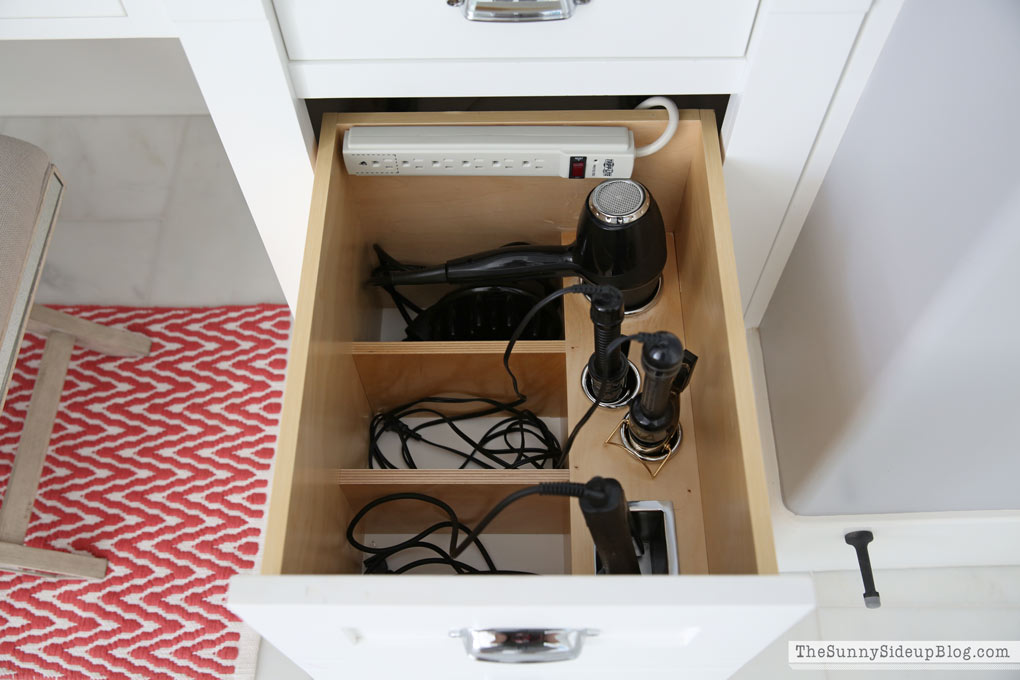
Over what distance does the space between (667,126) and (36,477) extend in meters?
1.08

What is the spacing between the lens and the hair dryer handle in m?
0.90

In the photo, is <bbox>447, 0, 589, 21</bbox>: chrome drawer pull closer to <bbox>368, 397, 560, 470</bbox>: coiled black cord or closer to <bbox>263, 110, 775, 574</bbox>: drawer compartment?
<bbox>263, 110, 775, 574</bbox>: drawer compartment

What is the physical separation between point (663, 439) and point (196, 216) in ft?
3.64

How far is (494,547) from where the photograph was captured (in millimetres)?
989

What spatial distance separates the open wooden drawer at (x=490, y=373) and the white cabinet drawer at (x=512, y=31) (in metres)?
0.09

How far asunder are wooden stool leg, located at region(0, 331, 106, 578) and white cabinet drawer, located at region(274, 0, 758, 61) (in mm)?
837

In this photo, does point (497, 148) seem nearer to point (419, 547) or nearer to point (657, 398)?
point (657, 398)

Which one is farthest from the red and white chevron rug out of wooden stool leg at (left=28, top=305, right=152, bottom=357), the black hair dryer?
the black hair dryer

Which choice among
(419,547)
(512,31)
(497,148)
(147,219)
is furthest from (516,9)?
(147,219)

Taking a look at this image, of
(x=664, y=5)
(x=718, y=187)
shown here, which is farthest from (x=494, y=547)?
(x=664, y=5)

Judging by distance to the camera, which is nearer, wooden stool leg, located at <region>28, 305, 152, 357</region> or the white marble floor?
wooden stool leg, located at <region>28, 305, 152, 357</region>

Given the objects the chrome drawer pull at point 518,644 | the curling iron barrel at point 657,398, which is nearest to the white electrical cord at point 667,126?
the curling iron barrel at point 657,398

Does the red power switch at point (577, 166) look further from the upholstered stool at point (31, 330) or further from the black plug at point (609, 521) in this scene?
the upholstered stool at point (31, 330)

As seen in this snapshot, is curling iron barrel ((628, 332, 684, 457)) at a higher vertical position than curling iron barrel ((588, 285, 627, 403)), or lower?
lower
